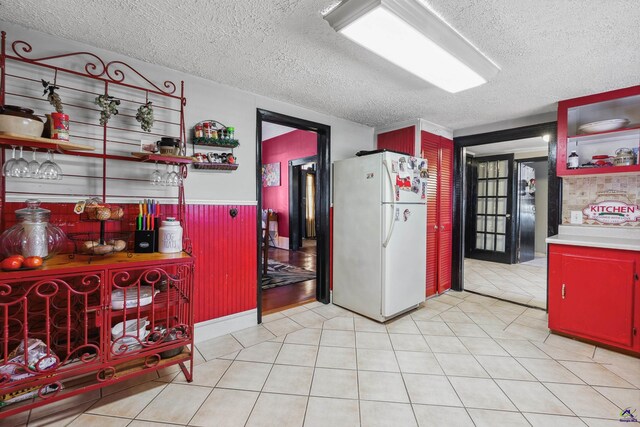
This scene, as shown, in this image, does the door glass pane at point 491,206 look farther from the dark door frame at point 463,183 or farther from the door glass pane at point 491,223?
the dark door frame at point 463,183

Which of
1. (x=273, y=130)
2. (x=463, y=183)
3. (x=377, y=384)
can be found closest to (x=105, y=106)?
(x=377, y=384)

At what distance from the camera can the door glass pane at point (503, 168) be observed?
5575 mm

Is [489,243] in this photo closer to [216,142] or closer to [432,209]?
[432,209]

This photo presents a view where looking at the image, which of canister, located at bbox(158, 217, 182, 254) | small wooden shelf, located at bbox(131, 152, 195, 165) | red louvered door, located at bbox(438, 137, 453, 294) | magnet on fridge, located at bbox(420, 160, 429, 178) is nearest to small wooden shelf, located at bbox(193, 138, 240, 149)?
small wooden shelf, located at bbox(131, 152, 195, 165)

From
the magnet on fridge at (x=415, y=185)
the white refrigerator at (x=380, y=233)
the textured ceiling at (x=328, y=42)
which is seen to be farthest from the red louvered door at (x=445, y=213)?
the textured ceiling at (x=328, y=42)

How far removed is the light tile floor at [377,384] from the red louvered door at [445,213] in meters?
1.13

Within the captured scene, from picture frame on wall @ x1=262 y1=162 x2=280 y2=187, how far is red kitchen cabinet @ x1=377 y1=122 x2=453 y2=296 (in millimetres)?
3187

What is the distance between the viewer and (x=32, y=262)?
138 centimetres

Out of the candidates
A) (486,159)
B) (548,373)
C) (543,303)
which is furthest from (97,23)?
(486,159)

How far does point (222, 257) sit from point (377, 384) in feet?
5.23

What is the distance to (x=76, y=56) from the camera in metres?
1.87

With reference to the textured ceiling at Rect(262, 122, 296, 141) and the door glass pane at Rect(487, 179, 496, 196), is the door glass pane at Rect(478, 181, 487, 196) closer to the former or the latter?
the door glass pane at Rect(487, 179, 496, 196)

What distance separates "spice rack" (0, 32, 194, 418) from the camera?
1447 millimetres

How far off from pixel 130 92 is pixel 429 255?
3486 millimetres
